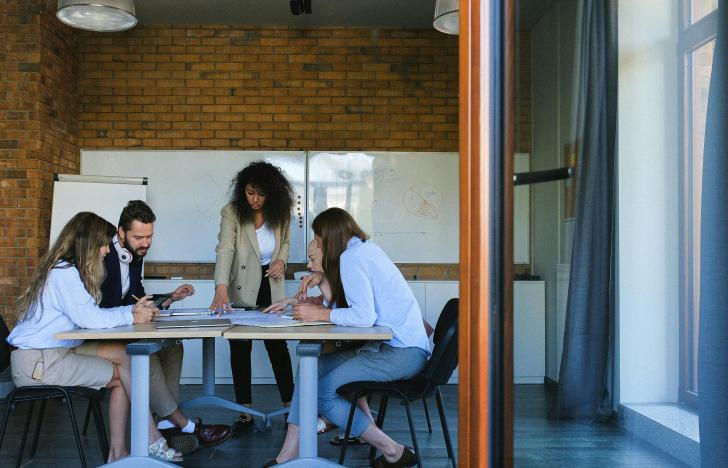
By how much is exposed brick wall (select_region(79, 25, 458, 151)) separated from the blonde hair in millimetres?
3370

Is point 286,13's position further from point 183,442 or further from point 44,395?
point 44,395

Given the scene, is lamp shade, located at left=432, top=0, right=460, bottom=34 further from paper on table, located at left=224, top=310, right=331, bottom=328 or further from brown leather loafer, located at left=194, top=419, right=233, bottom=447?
brown leather loafer, located at left=194, top=419, right=233, bottom=447

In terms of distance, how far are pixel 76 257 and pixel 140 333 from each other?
528 millimetres

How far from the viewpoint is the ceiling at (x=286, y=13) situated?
5.93 meters

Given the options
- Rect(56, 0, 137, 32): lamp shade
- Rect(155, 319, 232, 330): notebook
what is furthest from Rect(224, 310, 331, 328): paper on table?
Rect(56, 0, 137, 32): lamp shade

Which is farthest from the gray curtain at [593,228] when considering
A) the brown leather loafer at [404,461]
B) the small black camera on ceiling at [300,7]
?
the small black camera on ceiling at [300,7]

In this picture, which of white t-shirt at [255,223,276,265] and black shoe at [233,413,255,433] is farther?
white t-shirt at [255,223,276,265]

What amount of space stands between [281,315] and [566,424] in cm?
224

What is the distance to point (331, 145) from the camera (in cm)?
651

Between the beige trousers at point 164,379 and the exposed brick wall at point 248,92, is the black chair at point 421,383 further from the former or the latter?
the exposed brick wall at point 248,92

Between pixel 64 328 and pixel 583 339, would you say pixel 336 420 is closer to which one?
pixel 64 328

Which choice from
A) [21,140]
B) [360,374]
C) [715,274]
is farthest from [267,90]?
[715,274]

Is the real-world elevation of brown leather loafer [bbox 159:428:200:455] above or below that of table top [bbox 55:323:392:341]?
below

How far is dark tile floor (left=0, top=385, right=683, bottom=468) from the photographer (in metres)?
1.43
